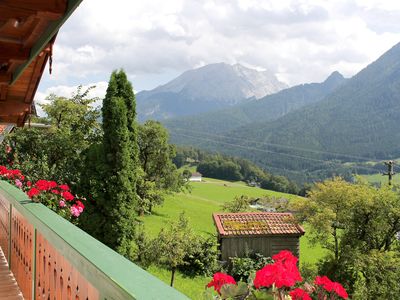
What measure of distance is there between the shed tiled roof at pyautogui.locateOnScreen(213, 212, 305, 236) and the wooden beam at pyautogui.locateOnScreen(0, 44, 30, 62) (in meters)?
18.5

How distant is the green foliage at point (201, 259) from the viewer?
1986 centimetres

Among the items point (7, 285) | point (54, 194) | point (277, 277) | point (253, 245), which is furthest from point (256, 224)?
point (277, 277)

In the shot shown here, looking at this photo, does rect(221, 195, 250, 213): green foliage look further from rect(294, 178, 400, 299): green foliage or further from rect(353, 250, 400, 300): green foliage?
rect(353, 250, 400, 300): green foliage

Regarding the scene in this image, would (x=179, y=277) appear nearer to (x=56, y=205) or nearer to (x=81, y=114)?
(x=81, y=114)

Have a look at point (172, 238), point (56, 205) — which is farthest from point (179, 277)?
point (56, 205)

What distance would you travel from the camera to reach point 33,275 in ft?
10.4

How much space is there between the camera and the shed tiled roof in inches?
846

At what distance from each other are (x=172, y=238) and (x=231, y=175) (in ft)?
228

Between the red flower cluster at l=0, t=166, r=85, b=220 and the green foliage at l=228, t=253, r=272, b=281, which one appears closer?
the red flower cluster at l=0, t=166, r=85, b=220

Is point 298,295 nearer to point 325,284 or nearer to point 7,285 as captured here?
point 325,284

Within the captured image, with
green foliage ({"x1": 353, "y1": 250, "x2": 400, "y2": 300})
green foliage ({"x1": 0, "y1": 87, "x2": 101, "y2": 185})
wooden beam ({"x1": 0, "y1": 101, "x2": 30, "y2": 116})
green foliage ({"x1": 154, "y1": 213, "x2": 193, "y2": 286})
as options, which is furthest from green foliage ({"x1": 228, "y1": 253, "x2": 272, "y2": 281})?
wooden beam ({"x1": 0, "y1": 101, "x2": 30, "y2": 116})

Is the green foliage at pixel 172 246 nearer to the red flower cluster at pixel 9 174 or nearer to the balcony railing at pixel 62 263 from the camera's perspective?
the red flower cluster at pixel 9 174

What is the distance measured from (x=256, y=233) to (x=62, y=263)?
19.6 meters

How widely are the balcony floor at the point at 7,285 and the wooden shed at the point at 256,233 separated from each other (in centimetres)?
1691
